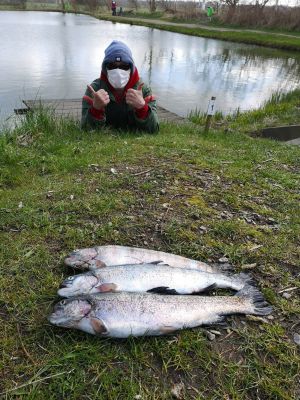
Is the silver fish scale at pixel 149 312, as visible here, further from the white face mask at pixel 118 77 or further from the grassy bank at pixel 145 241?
the white face mask at pixel 118 77

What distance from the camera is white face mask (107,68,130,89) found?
19.0 ft

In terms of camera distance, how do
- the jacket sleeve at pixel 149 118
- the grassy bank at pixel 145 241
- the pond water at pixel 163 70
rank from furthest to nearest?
the pond water at pixel 163 70 → the jacket sleeve at pixel 149 118 → the grassy bank at pixel 145 241

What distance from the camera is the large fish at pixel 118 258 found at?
8.59ft

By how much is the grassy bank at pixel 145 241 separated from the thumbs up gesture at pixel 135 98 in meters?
0.61

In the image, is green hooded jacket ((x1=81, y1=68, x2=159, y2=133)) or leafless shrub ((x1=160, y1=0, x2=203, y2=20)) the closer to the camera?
green hooded jacket ((x1=81, y1=68, x2=159, y2=133))

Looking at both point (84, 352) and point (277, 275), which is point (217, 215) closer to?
point (277, 275)

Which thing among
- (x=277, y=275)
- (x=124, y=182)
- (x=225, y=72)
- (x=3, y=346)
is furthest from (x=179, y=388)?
(x=225, y=72)

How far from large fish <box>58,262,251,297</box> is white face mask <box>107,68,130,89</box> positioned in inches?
160

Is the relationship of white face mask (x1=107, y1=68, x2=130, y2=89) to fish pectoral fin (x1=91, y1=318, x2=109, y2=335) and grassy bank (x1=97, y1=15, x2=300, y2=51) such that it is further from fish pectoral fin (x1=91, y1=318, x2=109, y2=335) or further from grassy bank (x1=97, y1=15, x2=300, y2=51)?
grassy bank (x1=97, y1=15, x2=300, y2=51)

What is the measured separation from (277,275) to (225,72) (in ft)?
55.8

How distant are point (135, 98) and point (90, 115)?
0.93 m

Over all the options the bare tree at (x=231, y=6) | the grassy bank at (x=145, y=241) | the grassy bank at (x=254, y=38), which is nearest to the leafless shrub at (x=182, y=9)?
the bare tree at (x=231, y=6)

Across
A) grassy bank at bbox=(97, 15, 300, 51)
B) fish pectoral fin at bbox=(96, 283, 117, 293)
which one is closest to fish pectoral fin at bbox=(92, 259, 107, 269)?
fish pectoral fin at bbox=(96, 283, 117, 293)

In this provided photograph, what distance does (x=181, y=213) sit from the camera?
3668 millimetres
